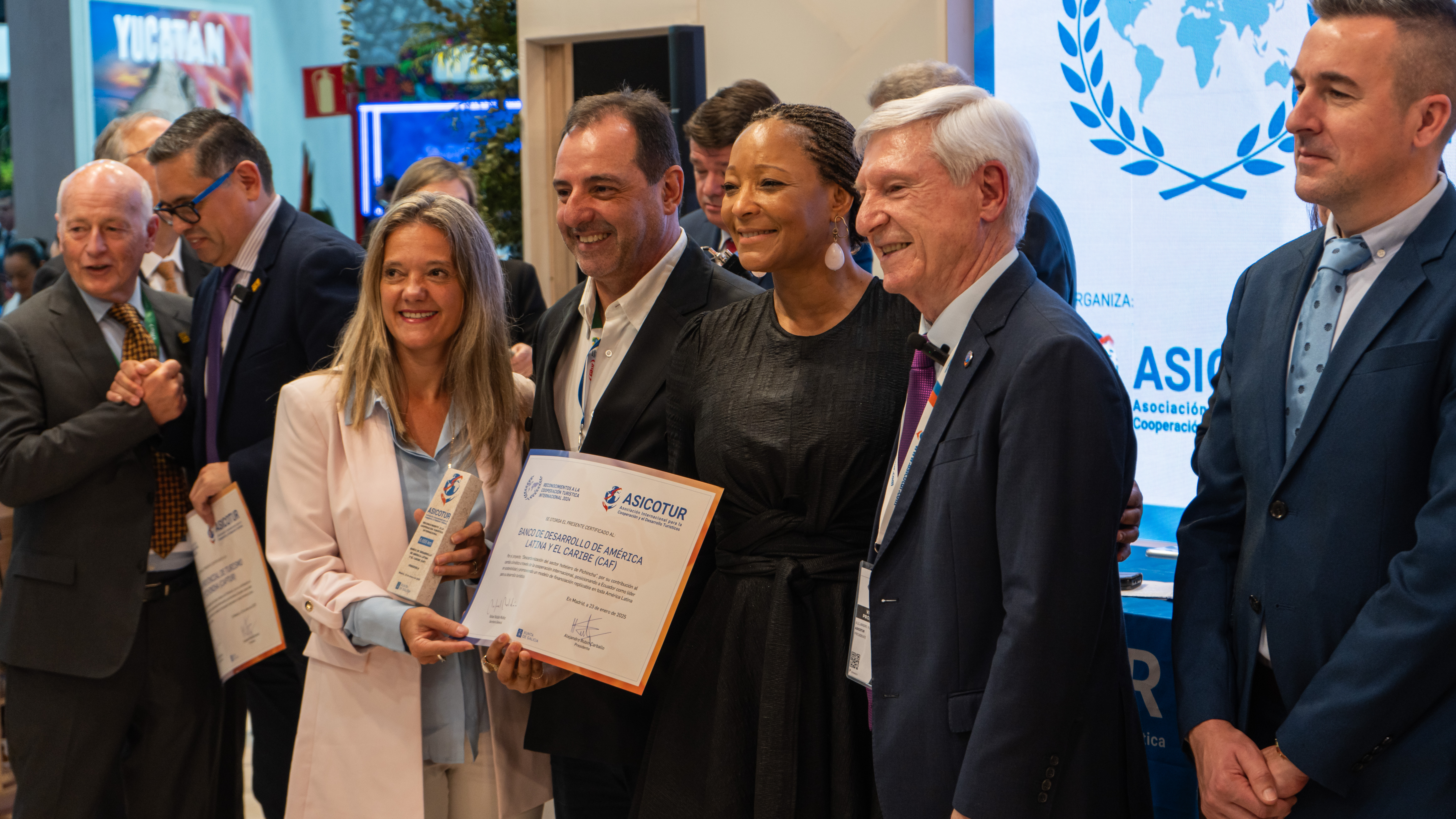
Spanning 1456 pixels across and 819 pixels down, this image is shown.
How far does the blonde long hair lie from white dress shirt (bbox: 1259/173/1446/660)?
1.56 meters

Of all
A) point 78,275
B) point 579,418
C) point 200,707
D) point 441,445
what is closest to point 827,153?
point 579,418

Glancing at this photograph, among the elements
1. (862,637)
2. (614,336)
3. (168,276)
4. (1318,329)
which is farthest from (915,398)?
(168,276)

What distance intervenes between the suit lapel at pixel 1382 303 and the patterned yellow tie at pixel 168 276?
4095 millimetres

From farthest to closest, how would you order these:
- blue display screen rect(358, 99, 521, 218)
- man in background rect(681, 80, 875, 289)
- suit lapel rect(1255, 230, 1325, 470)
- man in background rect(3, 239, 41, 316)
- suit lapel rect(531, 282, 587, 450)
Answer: blue display screen rect(358, 99, 521, 218)
man in background rect(3, 239, 41, 316)
man in background rect(681, 80, 875, 289)
suit lapel rect(531, 282, 587, 450)
suit lapel rect(1255, 230, 1325, 470)

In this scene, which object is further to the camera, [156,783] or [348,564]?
[156,783]

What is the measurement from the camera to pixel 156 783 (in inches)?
127

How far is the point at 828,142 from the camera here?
2.11 metres

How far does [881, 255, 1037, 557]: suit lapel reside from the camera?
5.75 ft

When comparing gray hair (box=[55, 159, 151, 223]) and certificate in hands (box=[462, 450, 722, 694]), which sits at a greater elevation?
gray hair (box=[55, 159, 151, 223])

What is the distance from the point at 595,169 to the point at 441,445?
695 millimetres

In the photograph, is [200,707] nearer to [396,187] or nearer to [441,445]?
[441,445]

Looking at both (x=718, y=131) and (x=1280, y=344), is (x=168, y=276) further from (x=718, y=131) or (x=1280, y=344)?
(x=1280, y=344)

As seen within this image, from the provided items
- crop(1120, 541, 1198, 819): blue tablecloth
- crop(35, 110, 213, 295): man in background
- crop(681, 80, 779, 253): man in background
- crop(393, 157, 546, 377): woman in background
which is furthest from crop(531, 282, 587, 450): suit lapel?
crop(35, 110, 213, 295): man in background

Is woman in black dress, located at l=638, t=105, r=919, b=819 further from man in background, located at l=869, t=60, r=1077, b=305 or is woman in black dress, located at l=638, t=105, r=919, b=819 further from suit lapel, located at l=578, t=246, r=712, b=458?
man in background, located at l=869, t=60, r=1077, b=305
